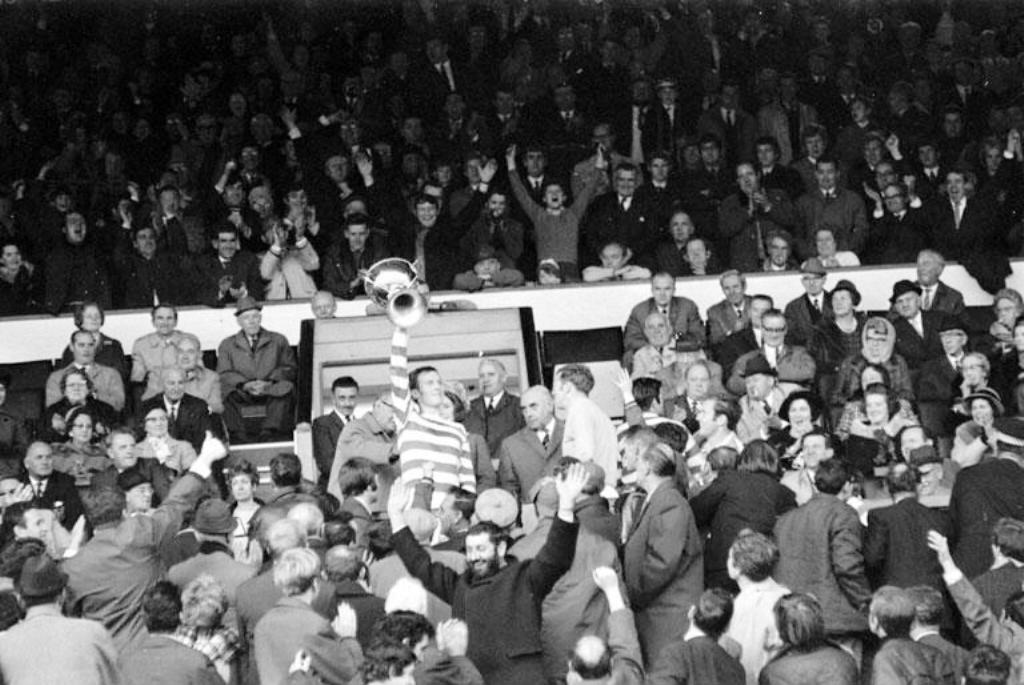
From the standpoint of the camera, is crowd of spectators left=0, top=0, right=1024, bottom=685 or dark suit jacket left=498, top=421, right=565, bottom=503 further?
dark suit jacket left=498, top=421, right=565, bottom=503

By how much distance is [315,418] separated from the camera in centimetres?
1312

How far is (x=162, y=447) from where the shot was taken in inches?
480

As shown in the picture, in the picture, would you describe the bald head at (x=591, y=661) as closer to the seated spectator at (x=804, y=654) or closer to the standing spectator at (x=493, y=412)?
the seated spectator at (x=804, y=654)

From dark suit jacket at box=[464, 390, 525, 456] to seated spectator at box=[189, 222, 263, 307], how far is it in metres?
3.39

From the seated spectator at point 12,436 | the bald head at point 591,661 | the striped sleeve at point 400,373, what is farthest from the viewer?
the seated spectator at point 12,436

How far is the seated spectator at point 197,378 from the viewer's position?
13672 millimetres

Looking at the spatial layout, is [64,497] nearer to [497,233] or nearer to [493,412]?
[493,412]

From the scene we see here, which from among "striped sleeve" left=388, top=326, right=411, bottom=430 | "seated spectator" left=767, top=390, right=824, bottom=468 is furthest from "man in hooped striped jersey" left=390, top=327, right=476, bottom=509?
"seated spectator" left=767, top=390, right=824, bottom=468

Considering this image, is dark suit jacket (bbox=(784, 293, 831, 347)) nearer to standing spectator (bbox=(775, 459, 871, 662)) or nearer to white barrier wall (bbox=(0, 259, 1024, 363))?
white barrier wall (bbox=(0, 259, 1024, 363))

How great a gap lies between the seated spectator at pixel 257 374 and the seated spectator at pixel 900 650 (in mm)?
6626

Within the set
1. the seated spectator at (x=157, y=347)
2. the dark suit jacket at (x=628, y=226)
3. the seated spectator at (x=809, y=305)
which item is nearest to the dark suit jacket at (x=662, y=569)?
the seated spectator at (x=809, y=305)

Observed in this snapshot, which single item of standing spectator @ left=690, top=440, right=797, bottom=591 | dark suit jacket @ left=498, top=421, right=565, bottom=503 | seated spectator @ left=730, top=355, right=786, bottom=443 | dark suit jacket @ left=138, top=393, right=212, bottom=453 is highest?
dark suit jacket @ left=138, top=393, right=212, bottom=453

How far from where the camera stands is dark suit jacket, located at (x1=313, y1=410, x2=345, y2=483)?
1248 centimetres

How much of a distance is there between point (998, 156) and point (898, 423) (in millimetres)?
5351
